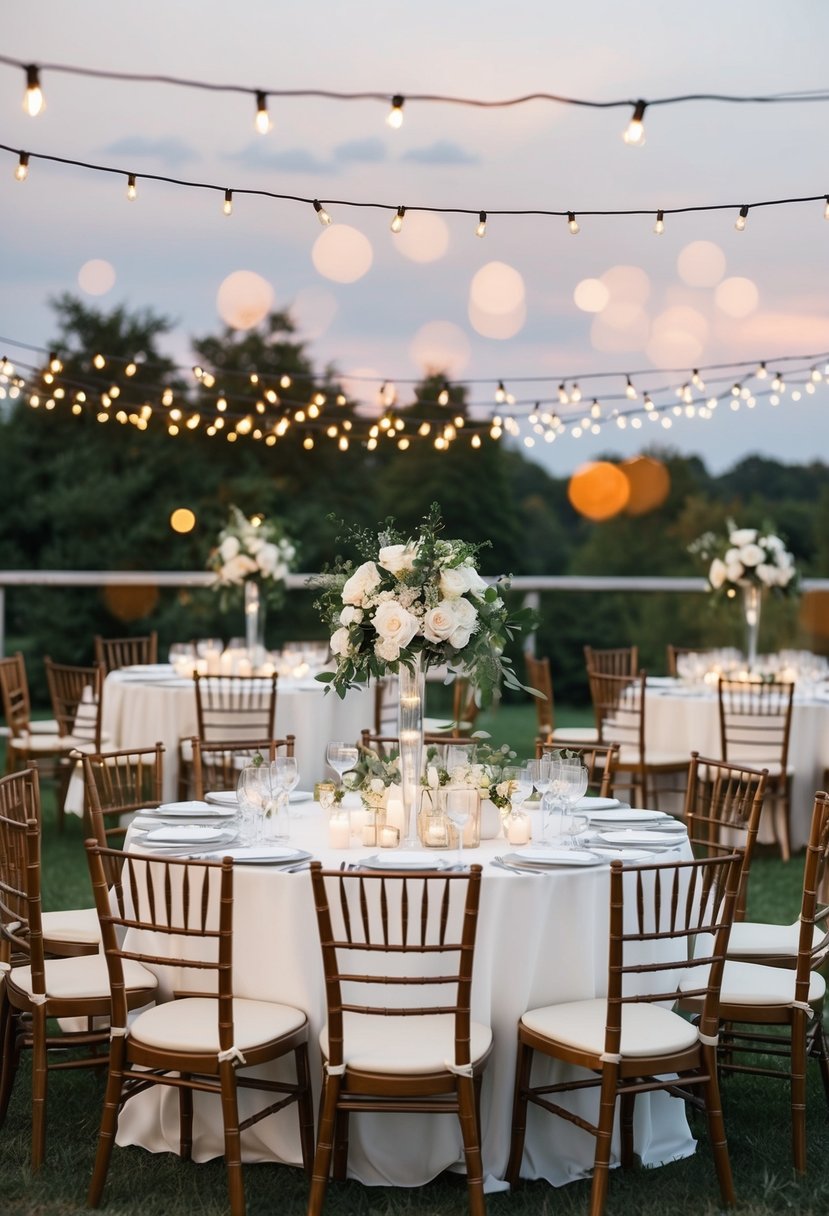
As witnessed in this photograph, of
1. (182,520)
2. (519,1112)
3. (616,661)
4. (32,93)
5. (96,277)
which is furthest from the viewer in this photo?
(182,520)

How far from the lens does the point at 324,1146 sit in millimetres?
3264

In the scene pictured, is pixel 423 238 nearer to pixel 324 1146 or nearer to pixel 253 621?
pixel 253 621

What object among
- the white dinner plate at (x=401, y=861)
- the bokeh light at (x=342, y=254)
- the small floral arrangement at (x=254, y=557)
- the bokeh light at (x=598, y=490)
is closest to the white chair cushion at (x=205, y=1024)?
the white dinner plate at (x=401, y=861)

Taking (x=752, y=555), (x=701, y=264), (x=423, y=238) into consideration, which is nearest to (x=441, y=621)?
(x=752, y=555)

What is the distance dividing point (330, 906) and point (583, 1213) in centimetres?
97

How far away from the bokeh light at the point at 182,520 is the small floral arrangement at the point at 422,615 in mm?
12510

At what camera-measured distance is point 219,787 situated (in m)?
7.31

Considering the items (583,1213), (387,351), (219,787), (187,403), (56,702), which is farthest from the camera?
(387,351)

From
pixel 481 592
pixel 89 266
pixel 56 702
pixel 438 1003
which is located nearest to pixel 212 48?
pixel 89 266

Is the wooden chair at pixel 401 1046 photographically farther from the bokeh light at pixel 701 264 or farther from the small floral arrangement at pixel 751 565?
the bokeh light at pixel 701 264

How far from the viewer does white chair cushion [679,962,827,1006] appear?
12.4 ft

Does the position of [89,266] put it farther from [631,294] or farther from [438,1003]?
[438,1003]

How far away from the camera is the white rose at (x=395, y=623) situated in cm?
388

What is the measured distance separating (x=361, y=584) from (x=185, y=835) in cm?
87
